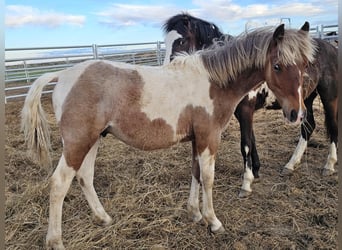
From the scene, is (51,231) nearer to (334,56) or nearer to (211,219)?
(211,219)

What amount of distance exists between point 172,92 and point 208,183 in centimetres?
84

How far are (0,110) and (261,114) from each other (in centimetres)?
620

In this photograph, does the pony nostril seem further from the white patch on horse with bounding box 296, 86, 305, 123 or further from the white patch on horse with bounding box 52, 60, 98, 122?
→ the white patch on horse with bounding box 52, 60, 98, 122

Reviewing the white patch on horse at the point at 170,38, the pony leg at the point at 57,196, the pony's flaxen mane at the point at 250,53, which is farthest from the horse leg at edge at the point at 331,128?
the pony leg at the point at 57,196

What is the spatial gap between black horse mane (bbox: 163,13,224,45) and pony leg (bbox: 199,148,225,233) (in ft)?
7.47

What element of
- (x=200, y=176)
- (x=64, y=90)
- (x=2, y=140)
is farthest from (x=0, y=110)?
(x=200, y=176)

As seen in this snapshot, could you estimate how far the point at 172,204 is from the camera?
9.75ft

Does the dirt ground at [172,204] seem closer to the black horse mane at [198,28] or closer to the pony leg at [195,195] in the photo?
the pony leg at [195,195]

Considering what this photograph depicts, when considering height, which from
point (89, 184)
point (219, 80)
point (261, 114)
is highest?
point (219, 80)

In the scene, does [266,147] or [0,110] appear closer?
[0,110]

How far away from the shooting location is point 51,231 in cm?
230

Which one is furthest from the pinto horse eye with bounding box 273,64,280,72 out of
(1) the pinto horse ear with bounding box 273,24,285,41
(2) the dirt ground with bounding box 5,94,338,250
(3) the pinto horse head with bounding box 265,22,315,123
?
(2) the dirt ground with bounding box 5,94,338,250

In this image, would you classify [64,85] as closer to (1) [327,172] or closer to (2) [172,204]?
(2) [172,204]

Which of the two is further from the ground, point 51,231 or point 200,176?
point 200,176
